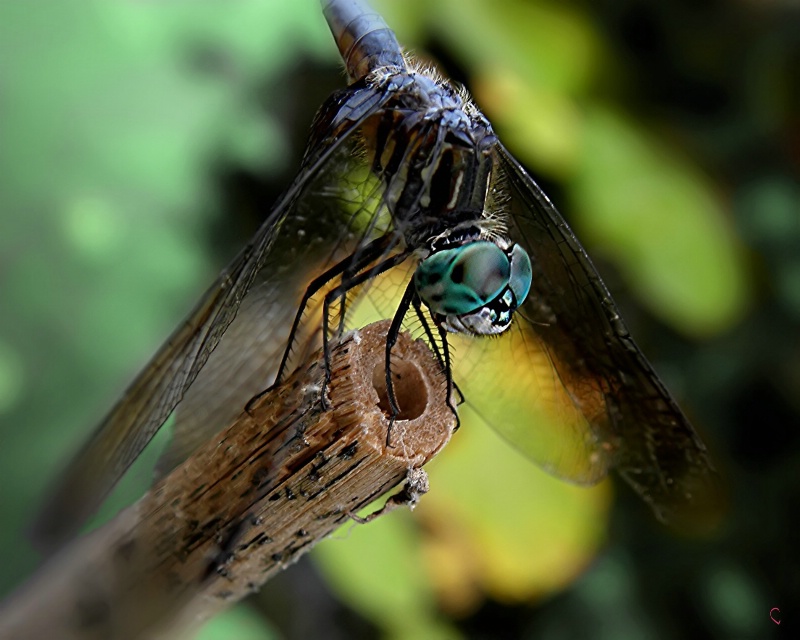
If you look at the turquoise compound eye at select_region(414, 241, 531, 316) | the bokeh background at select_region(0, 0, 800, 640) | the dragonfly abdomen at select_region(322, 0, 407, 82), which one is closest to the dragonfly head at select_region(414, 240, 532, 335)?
the turquoise compound eye at select_region(414, 241, 531, 316)

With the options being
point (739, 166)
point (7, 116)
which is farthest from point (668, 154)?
point (7, 116)

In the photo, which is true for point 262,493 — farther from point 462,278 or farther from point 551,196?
point 551,196

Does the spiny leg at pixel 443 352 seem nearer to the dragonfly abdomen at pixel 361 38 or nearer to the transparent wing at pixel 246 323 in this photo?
the transparent wing at pixel 246 323

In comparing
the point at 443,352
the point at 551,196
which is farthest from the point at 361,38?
the point at 551,196

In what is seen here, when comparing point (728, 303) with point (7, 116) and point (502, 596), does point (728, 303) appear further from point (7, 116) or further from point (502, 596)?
point (7, 116)

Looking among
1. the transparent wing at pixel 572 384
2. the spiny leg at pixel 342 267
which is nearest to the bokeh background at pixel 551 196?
the transparent wing at pixel 572 384

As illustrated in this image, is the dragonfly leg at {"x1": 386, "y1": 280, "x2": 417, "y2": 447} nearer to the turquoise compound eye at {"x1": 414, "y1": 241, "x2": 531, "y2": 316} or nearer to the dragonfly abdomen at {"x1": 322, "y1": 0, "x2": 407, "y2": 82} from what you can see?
the turquoise compound eye at {"x1": 414, "y1": 241, "x2": 531, "y2": 316}
